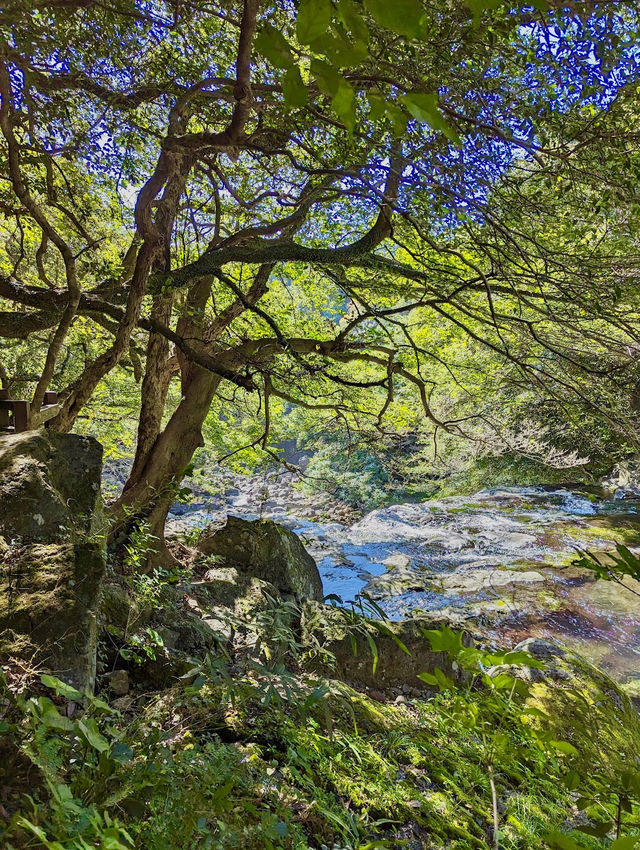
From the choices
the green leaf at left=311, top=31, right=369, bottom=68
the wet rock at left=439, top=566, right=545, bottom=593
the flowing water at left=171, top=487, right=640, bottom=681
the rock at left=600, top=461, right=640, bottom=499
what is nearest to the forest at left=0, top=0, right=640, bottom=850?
the green leaf at left=311, top=31, right=369, bottom=68

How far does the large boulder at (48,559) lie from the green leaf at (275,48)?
1787mm

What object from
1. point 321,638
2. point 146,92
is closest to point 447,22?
point 146,92

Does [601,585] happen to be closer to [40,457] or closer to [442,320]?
[442,320]

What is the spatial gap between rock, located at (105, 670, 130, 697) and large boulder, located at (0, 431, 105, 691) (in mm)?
584

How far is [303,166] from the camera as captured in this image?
4039mm

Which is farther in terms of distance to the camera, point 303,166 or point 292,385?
point 292,385

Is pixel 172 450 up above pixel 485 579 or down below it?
above

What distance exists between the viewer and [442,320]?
6.98 meters

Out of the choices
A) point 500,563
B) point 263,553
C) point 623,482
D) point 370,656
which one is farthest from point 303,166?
point 623,482

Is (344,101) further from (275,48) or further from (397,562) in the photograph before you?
(397,562)

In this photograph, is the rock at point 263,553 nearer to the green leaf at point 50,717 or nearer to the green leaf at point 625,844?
the green leaf at point 50,717

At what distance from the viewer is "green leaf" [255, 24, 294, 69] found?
0.63 m

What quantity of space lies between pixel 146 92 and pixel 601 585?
1041 centimetres

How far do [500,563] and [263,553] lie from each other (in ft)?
22.3
